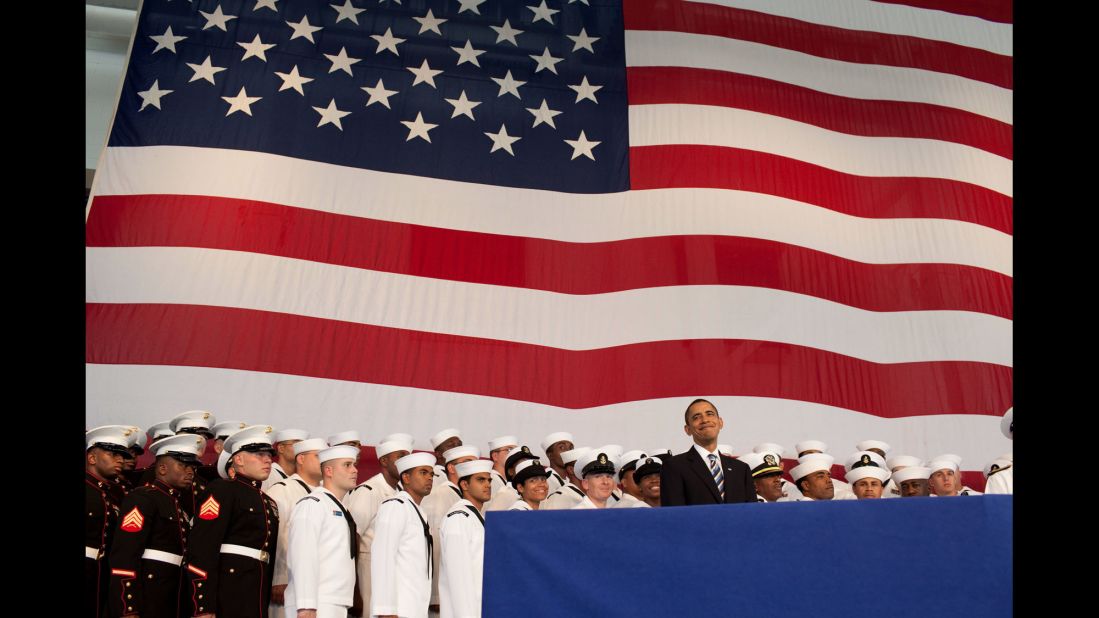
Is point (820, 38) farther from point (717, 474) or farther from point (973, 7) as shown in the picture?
point (717, 474)

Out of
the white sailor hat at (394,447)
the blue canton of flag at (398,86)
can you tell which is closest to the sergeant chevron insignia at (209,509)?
the white sailor hat at (394,447)

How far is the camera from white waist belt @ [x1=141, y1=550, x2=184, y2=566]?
4348 mm

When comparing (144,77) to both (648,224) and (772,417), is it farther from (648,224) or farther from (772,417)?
(772,417)

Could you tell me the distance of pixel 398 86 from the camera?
A: 813cm

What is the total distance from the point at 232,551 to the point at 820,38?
6.80 meters

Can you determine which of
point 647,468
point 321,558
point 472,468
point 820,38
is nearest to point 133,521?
point 321,558

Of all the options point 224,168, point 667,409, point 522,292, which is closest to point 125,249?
point 224,168

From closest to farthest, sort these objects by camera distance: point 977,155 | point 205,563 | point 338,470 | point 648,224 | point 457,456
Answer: point 205,563 < point 338,470 < point 457,456 < point 648,224 < point 977,155

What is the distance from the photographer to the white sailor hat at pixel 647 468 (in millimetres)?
5305

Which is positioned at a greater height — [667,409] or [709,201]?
[709,201]

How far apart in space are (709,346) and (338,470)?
3.51 m

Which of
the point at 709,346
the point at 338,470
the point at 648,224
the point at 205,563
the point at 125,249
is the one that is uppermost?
the point at 648,224

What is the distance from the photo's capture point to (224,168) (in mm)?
7320

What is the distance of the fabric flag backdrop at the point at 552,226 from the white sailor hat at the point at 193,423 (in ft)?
2.19
